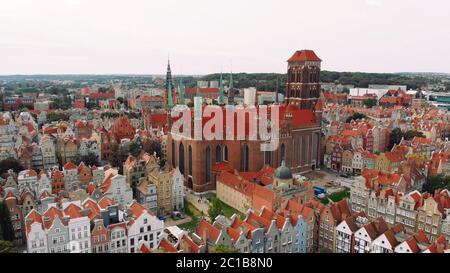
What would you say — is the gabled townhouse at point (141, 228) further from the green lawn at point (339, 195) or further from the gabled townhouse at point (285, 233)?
the green lawn at point (339, 195)

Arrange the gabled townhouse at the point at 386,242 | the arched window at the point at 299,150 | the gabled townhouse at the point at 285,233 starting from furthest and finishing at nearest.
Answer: the arched window at the point at 299,150
the gabled townhouse at the point at 285,233
the gabled townhouse at the point at 386,242

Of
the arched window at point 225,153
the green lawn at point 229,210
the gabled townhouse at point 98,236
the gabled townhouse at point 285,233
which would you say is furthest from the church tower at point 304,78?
the gabled townhouse at point 98,236

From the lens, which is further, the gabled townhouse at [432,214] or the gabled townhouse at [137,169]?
the gabled townhouse at [137,169]

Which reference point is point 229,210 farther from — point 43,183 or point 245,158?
point 43,183

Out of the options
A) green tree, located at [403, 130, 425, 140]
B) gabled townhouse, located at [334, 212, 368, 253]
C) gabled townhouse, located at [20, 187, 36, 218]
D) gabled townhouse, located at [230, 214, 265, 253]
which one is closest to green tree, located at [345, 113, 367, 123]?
green tree, located at [403, 130, 425, 140]

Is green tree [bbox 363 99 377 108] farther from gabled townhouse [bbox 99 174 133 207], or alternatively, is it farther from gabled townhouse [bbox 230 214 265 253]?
gabled townhouse [bbox 230 214 265 253]
